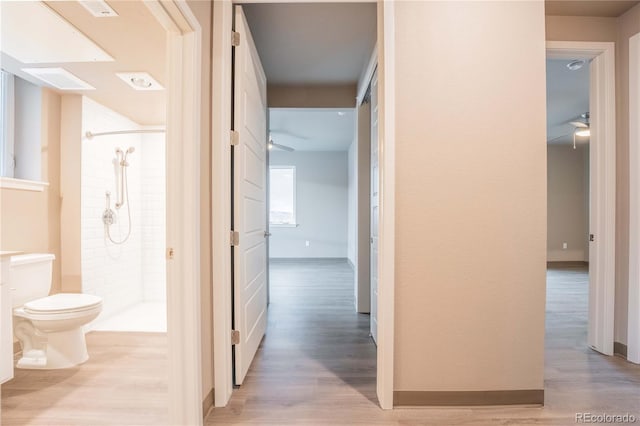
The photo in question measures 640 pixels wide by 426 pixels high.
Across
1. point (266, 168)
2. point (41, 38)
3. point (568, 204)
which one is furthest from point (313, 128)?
point (568, 204)

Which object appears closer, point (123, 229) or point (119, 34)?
point (119, 34)

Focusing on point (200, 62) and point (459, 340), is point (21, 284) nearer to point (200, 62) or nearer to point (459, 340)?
point (200, 62)

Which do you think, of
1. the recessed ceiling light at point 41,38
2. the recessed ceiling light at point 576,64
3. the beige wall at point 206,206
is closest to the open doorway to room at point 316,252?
the beige wall at point 206,206

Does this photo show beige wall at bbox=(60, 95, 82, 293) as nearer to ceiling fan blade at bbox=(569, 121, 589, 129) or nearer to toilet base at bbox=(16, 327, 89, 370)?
toilet base at bbox=(16, 327, 89, 370)

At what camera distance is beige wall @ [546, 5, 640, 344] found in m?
2.33

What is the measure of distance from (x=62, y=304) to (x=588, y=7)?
4.27m

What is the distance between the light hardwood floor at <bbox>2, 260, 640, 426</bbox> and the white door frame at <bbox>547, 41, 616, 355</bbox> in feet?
1.16

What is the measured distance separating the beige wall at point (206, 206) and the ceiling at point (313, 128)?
1.94 meters

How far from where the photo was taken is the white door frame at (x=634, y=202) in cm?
224

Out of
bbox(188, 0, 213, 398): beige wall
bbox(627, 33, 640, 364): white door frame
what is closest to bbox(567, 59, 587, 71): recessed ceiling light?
bbox(627, 33, 640, 364): white door frame

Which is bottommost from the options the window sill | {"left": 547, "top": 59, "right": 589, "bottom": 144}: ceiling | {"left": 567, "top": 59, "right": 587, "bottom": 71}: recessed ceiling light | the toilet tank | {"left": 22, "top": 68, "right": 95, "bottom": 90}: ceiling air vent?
the toilet tank

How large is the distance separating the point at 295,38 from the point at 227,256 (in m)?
1.87

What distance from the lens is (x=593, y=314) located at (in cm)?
246

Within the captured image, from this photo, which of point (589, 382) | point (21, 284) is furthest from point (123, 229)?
point (589, 382)
